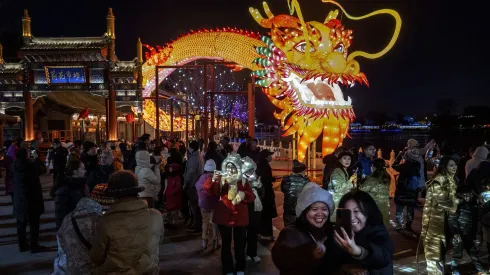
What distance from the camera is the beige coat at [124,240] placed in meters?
3.02

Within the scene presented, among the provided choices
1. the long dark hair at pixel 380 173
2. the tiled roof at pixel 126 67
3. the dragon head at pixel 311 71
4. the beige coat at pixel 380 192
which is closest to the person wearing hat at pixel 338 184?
the beige coat at pixel 380 192

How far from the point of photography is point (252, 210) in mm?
6242

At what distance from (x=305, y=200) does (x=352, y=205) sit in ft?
0.97

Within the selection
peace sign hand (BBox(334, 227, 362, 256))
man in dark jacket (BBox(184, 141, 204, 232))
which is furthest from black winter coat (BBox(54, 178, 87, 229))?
peace sign hand (BBox(334, 227, 362, 256))

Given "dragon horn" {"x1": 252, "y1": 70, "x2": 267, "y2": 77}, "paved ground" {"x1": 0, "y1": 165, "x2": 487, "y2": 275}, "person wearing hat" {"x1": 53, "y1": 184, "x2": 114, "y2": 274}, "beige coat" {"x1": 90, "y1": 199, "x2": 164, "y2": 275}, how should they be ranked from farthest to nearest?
"dragon horn" {"x1": 252, "y1": 70, "x2": 267, "y2": 77} → "paved ground" {"x1": 0, "y1": 165, "x2": 487, "y2": 275} → "person wearing hat" {"x1": 53, "y1": 184, "x2": 114, "y2": 274} → "beige coat" {"x1": 90, "y1": 199, "x2": 164, "y2": 275}

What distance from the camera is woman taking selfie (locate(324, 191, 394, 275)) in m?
2.52

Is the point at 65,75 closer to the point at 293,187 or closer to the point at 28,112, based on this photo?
the point at 28,112

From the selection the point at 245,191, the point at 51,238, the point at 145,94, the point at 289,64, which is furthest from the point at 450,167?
the point at 145,94

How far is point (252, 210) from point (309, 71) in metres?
6.62

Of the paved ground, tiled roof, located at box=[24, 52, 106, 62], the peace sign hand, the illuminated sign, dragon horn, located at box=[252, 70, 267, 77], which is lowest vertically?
the paved ground

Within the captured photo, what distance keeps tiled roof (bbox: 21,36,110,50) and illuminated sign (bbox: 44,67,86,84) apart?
935 millimetres

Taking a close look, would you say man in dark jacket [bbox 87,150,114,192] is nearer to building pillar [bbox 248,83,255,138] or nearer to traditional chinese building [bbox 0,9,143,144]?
building pillar [bbox 248,83,255,138]

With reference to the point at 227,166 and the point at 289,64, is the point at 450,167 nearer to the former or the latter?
the point at 227,166

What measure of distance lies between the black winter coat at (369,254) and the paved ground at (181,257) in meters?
3.36
